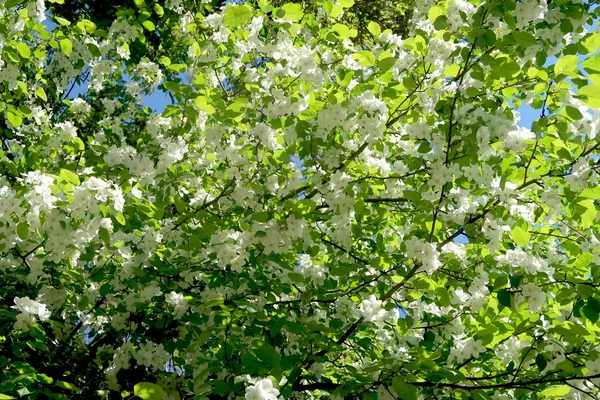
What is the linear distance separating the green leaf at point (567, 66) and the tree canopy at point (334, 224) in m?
Answer: 0.03

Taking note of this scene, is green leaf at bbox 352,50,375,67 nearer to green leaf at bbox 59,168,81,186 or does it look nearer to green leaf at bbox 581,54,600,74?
green leaf at bbox 581,54,600,74

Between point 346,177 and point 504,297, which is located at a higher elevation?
point 346,177

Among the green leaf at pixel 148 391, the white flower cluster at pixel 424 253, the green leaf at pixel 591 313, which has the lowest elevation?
the green leaf at pixel 148 391

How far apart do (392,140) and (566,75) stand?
1434 mm

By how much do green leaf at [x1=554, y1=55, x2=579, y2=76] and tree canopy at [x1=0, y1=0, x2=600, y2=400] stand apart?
30 mm

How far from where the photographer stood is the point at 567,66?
7.28 feet

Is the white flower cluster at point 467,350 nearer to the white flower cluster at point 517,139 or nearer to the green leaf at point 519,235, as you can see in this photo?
the green leaf at point 519,235

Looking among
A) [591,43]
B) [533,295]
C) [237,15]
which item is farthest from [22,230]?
[591,43]

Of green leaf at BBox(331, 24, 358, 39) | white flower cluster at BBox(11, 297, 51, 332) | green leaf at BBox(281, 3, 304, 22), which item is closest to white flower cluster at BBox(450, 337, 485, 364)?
green leaf at BBox(331, 24, 358, 39)

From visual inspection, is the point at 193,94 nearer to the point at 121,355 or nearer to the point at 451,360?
the point at 121,355

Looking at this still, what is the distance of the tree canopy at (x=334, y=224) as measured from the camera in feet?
7.96

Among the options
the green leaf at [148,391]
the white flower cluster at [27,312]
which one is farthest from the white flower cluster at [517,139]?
the white flower cluster at [27,312]

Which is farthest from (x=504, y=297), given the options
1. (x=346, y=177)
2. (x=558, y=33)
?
(x=558, y=33)

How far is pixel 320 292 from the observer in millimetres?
3496
